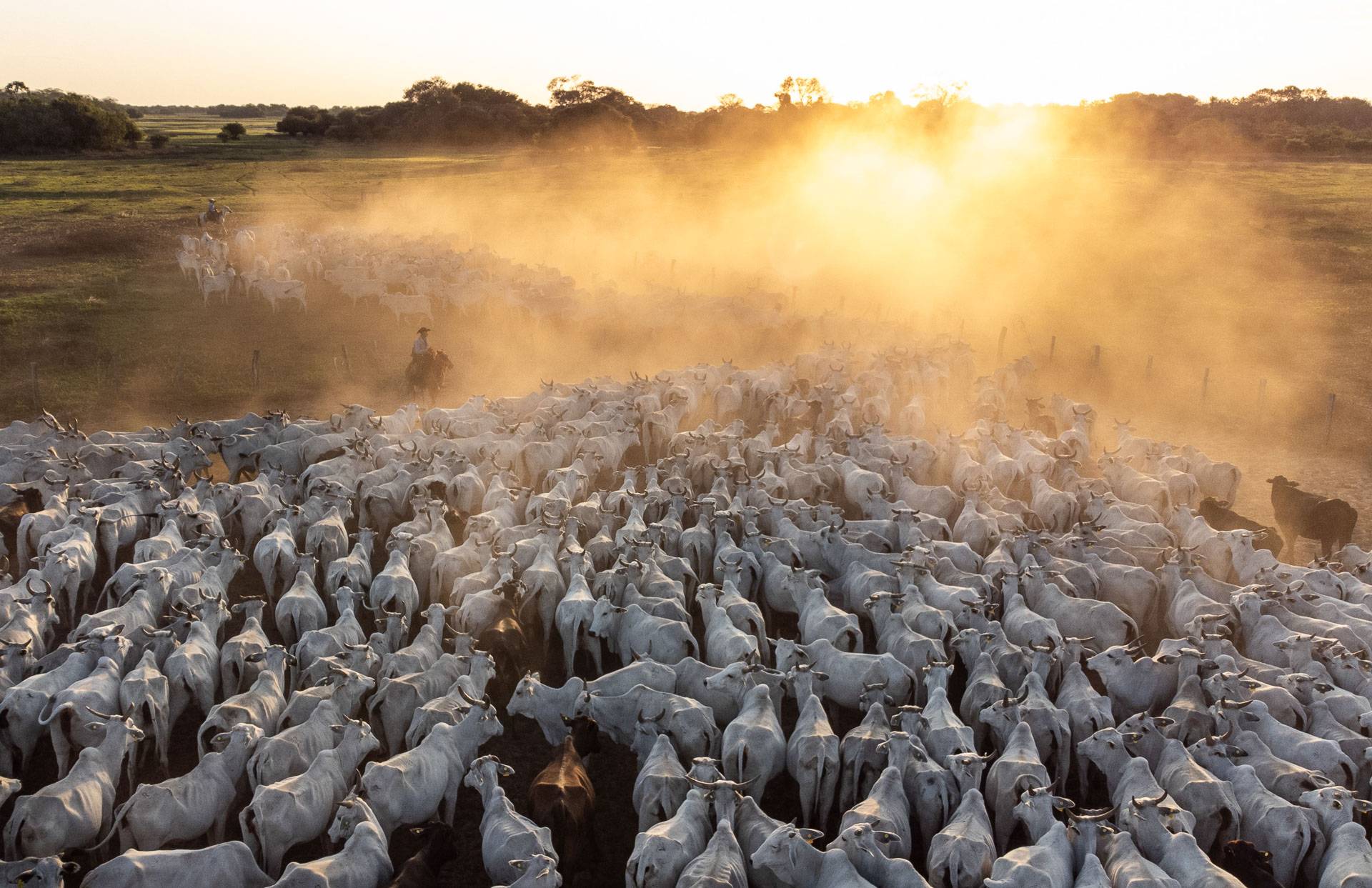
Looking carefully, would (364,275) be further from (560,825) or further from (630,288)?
(560,825)

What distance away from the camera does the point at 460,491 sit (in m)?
15.7

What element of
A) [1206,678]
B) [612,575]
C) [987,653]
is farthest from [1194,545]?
[612,575]

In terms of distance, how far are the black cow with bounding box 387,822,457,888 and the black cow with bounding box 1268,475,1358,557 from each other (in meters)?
14.4

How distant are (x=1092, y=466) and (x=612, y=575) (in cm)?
1135

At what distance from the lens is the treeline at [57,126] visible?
55.7m

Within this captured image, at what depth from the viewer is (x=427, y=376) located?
23.8 metres

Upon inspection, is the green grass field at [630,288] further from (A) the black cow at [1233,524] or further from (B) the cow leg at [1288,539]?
(A) the black cow at [1233,524]

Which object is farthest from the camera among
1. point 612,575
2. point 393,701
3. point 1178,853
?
point 612,575

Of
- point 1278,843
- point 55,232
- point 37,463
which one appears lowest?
point 1278,843

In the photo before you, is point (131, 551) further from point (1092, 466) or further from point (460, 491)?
point (1092, 466)

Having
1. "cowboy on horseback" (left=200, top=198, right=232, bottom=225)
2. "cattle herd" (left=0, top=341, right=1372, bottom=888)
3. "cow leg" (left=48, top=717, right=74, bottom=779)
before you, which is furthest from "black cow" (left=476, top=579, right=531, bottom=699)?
"cowboy on horseback" (left=200, top=198, right=232, bottom=225)

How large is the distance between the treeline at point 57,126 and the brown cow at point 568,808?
61054mm

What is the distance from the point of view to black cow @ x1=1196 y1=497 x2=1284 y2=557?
1554 centimetres

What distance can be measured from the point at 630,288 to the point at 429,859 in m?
31.1
